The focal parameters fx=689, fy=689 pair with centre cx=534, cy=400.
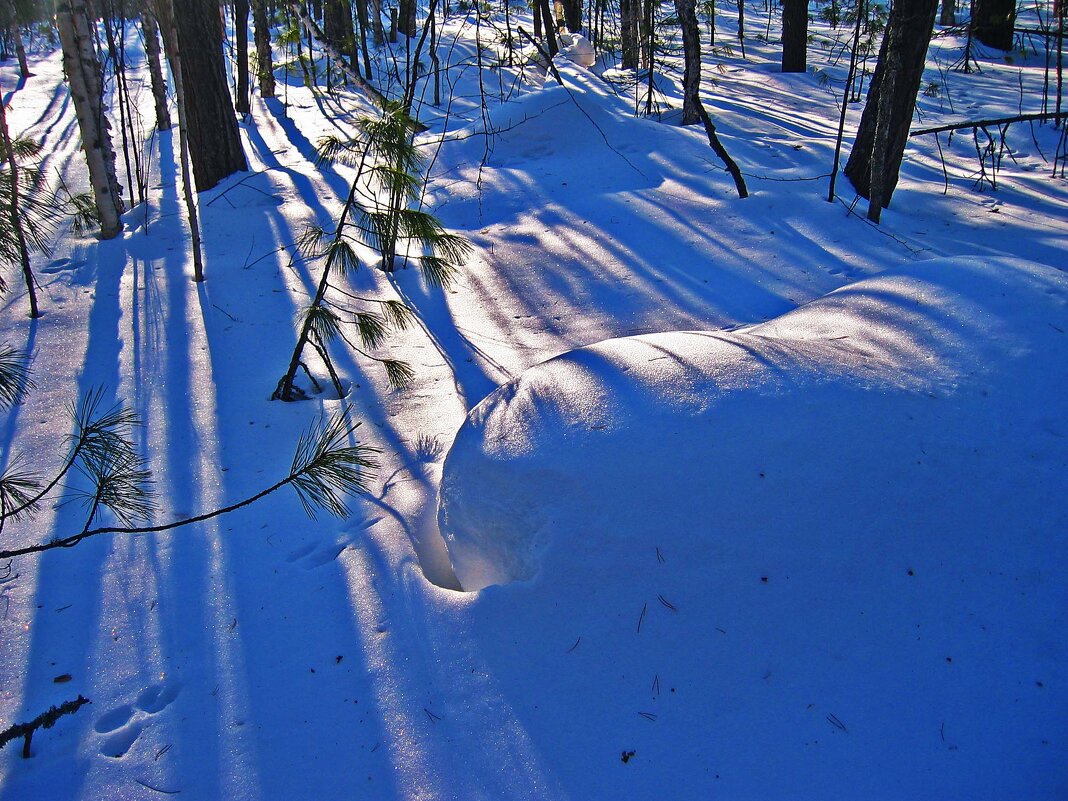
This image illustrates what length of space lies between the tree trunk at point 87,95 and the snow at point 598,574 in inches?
69.0

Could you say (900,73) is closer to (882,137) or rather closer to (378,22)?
(882,137)

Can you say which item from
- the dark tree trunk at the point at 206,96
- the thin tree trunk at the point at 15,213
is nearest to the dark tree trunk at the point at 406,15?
the dark tree trunk at the point at 206,96

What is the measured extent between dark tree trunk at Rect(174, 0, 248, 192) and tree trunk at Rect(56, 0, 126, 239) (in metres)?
0.76

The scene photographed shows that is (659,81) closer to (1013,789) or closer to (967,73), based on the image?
(967,73)

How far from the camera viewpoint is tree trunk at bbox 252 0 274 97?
1116 centimetres

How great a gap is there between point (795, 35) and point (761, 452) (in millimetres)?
11072

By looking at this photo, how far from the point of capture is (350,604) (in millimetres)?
2203

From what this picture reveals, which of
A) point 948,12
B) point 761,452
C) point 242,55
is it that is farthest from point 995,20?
point 761,452

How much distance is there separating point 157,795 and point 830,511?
201 cm

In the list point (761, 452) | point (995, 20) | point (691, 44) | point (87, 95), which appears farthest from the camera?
point (995, 20)

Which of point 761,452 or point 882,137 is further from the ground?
point 882,137

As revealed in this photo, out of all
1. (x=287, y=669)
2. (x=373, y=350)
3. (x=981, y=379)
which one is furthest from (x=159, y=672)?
(x=981, y=379)

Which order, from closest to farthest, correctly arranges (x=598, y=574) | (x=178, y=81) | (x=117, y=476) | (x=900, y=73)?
(x=117, y=476) < (x=598, y=574) < (x=178, y=81) < (x=900, y=73)

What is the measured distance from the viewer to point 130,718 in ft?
6.19
